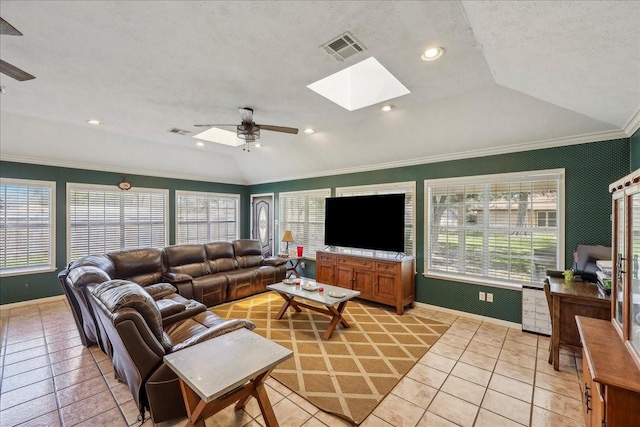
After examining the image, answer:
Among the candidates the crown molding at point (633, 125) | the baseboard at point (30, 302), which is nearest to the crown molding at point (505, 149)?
the crown molding at point (633, 125)

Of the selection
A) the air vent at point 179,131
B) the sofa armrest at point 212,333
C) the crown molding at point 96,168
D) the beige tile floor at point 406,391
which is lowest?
the beige tile floor at point 406,391

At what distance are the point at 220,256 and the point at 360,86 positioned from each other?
4.15 metres

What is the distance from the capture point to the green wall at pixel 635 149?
2742 millimetres

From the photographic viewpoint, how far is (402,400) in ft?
7.54

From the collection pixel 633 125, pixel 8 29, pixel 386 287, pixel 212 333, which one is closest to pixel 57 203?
pixel 8 29

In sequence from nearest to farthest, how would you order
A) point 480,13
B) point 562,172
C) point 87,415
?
point 480,13 → point 87,415 → point 562,172

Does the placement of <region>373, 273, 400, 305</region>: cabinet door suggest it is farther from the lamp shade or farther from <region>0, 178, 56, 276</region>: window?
<region>0, 178, 56, 276</region>: window

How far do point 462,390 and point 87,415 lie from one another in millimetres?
3150

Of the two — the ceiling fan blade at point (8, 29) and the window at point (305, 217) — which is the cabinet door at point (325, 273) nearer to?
the window at point (305, 217)

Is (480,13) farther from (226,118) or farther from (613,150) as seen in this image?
(226,118)

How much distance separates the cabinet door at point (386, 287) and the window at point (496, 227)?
73 cm

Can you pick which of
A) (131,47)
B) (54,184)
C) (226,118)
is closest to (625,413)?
(131,47)

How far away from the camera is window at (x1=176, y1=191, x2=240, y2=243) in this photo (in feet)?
22.3

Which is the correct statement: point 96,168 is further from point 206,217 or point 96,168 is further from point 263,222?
point 263,222
